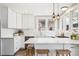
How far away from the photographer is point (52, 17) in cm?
376

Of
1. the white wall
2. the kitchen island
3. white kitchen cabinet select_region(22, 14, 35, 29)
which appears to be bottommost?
the kitchen island

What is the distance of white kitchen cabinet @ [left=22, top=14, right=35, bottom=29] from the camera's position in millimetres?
3745

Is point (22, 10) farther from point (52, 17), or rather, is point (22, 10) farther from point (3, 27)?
point (3, 27)

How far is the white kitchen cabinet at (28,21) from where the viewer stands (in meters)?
3.74

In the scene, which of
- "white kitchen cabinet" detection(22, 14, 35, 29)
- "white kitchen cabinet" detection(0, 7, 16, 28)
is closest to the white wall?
"white kitchen cabinet" detection(0, 7, 16, 28)

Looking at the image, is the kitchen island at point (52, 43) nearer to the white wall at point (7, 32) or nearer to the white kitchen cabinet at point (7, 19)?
the white kitchen cabinet at point (7, 19)

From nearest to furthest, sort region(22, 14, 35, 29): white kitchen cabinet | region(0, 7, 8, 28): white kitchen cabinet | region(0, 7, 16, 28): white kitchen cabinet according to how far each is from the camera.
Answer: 1. region(22, 14, 35, 29): white kitchen cabinet
2. region(0, 7, 16, 28): white kitchen cabinet
3. region(0, 7, 8, 28): white kitchen cabinet

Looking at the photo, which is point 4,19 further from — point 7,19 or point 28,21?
point 28,21

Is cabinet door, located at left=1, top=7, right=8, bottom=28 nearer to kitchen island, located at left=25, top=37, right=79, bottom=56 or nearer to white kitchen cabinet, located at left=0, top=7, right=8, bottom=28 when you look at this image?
white kitchen cabinet, located at left=0, top=7, right=8, bottom=28

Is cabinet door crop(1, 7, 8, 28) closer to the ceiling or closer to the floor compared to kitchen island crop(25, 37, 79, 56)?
closer to the ceiling

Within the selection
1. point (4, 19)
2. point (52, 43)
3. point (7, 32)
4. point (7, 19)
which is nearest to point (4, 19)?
Result: point (4, 19)

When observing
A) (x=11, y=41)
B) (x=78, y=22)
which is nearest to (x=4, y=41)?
(x=11, y=41)

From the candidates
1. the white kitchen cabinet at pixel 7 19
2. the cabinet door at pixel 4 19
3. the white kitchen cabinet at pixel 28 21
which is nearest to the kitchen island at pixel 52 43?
the white kitchen cabinet at pixel 28 21

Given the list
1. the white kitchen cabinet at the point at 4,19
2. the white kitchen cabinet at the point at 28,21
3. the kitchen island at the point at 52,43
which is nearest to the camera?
the kitchen island at the point at 52,43
